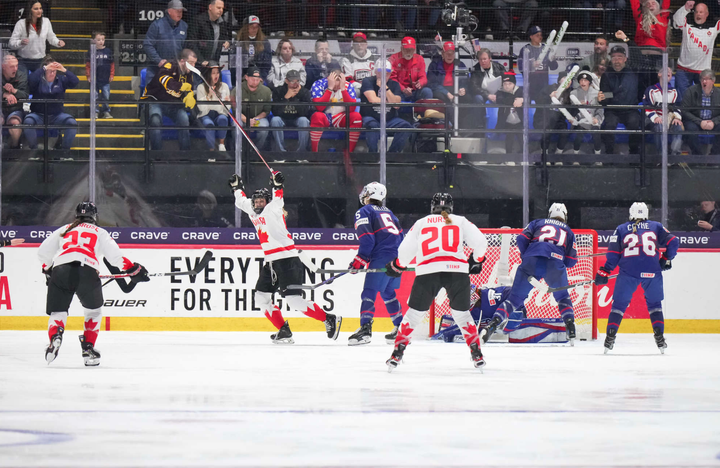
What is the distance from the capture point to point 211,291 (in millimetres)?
10445

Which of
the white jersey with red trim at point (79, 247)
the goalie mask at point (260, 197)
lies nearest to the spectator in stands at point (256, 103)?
the goalie mask at point (260, 197)

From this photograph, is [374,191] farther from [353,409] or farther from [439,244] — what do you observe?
[353,409]

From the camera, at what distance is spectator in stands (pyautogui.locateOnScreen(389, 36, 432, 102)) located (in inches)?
396

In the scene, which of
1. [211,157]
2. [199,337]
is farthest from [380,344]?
[211,157]

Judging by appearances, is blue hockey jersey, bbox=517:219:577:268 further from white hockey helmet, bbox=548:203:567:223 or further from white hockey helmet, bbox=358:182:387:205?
white hockey helmet, bbox=358:182:387:205

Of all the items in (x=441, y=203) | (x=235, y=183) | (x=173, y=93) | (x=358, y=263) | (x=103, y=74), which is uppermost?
(x=103, y=74)

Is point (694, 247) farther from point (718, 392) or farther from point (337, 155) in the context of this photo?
point (718, 392)

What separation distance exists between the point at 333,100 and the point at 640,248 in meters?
3.62

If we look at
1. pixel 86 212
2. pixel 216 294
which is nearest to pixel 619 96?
pixel 216 294

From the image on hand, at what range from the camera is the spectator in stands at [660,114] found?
10219 mm

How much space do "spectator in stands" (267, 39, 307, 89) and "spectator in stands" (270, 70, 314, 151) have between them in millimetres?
31

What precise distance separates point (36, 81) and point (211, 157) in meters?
2.02

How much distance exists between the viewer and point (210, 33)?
11422 millimetres

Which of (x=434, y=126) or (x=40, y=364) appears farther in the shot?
(x=434, y=126)
